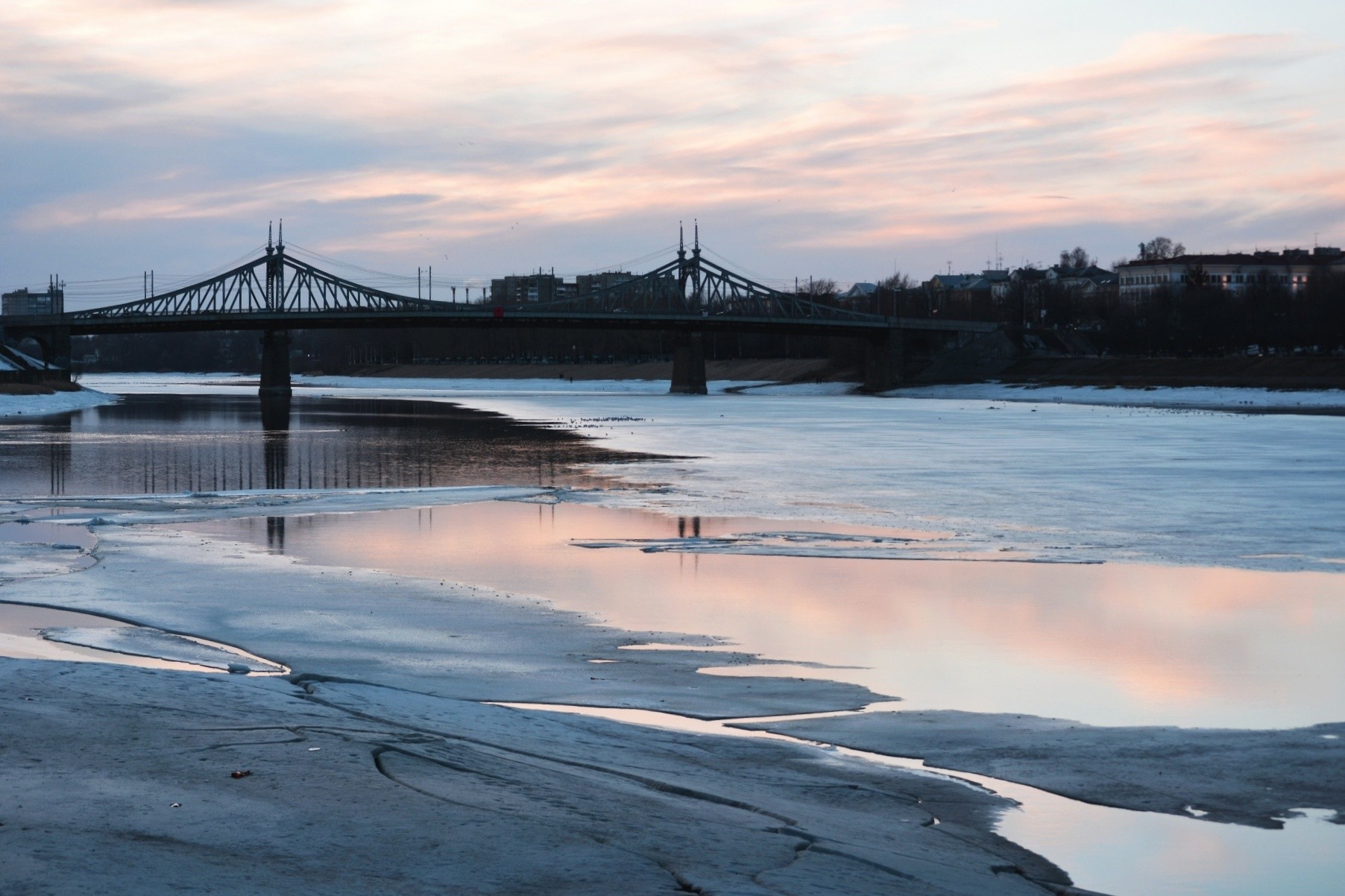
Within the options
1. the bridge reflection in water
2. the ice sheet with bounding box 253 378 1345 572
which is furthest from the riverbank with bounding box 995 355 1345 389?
the bridge reflection in water

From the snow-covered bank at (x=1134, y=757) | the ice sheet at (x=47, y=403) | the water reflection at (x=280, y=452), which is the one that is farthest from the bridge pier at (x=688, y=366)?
the snow-covered bank at (x=1134, y=757)

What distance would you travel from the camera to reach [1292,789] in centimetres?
688

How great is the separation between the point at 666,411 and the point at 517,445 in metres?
31.0

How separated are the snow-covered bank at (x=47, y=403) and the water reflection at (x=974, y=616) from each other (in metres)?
50.2

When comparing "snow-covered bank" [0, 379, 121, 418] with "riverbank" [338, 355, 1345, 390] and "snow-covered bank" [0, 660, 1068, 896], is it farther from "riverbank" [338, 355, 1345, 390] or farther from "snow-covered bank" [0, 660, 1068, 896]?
"riverbank" [338, 355, 1345, 390]

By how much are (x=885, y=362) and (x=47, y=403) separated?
64316 mm

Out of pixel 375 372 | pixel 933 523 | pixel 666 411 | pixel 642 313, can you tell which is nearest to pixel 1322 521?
pixel 933 523

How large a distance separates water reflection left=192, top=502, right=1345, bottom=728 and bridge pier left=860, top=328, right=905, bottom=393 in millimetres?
94403

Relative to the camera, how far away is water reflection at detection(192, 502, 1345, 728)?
8.93 meters

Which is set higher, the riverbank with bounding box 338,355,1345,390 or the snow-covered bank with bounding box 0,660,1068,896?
the riverbank with bounding box 338,355,1345,390

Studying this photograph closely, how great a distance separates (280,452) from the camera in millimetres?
34062

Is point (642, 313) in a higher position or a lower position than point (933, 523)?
higher

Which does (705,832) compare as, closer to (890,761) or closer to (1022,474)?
(890,761)

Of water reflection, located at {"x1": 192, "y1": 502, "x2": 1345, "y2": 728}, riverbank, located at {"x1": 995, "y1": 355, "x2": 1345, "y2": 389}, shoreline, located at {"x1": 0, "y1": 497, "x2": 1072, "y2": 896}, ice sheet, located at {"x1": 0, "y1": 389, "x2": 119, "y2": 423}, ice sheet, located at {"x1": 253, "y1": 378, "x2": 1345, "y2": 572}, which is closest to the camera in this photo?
shoreline, located at {"x1": 0, "y1": 497, "x2": 1072, "y2": 896}
